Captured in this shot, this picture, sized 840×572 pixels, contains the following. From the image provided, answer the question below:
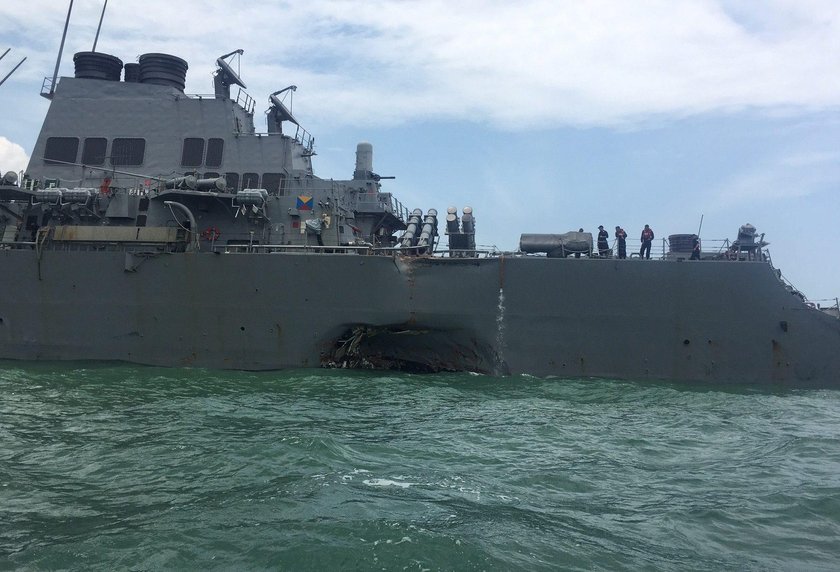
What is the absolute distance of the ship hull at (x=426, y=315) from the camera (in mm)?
16031

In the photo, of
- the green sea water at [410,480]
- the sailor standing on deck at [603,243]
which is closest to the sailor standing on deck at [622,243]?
the sailor standing on deck at [603,243]

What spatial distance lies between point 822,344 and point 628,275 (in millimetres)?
4707

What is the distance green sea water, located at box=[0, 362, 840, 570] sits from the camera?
6355mm

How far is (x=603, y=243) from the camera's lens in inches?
674

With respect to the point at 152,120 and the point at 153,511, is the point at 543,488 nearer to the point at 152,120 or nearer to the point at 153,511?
the point at 153,511

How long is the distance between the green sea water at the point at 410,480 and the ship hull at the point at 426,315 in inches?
77.5

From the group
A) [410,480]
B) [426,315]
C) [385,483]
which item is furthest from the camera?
[426,315]

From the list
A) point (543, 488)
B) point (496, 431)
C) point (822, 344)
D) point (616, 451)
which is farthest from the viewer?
point (822, 344)

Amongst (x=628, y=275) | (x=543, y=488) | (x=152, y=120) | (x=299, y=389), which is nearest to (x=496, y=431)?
(x=543, y=488)

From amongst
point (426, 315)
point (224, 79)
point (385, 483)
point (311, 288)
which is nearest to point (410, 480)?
point (385, 483)

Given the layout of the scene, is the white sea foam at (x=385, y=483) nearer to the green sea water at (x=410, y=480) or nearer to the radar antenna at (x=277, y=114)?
the green sea water at (x=410, y=480)

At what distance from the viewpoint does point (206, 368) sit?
1719 cm

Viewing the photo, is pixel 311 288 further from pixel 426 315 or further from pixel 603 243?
pixel 603 243

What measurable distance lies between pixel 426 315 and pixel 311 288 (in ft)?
9.39
